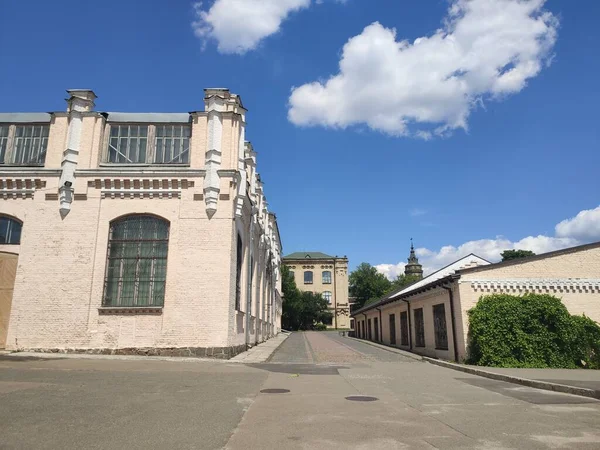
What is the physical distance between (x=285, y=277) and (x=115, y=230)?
190ft

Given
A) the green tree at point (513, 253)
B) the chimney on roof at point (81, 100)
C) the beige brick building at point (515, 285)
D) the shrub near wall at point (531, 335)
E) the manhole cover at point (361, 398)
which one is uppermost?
the green tree at point (513, 253)

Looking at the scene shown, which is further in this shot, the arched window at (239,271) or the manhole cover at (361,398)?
the arched window at (239,271)

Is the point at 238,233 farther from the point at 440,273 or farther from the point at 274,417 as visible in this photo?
the point at 440,273

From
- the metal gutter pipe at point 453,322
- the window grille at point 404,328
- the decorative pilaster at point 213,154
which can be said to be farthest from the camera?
the window grille at point 404,328

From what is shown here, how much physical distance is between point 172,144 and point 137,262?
5.06 m

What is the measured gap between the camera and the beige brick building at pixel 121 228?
16.1 m

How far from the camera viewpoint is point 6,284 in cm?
1658

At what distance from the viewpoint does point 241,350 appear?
19234mm

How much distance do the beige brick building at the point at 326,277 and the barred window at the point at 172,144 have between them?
228 ft

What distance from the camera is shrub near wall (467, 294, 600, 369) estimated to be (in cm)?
1516

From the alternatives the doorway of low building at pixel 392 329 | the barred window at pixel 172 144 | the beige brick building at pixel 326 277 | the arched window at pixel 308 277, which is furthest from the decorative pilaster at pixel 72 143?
the arched window at pixel 308 277

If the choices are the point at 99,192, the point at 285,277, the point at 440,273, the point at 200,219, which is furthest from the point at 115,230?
the point at 285,277

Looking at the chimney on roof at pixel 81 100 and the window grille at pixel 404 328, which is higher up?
the chimney on roof at pixel 81 100

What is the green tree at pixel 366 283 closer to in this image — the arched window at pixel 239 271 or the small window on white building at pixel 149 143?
the arched window at pixel 239 271
